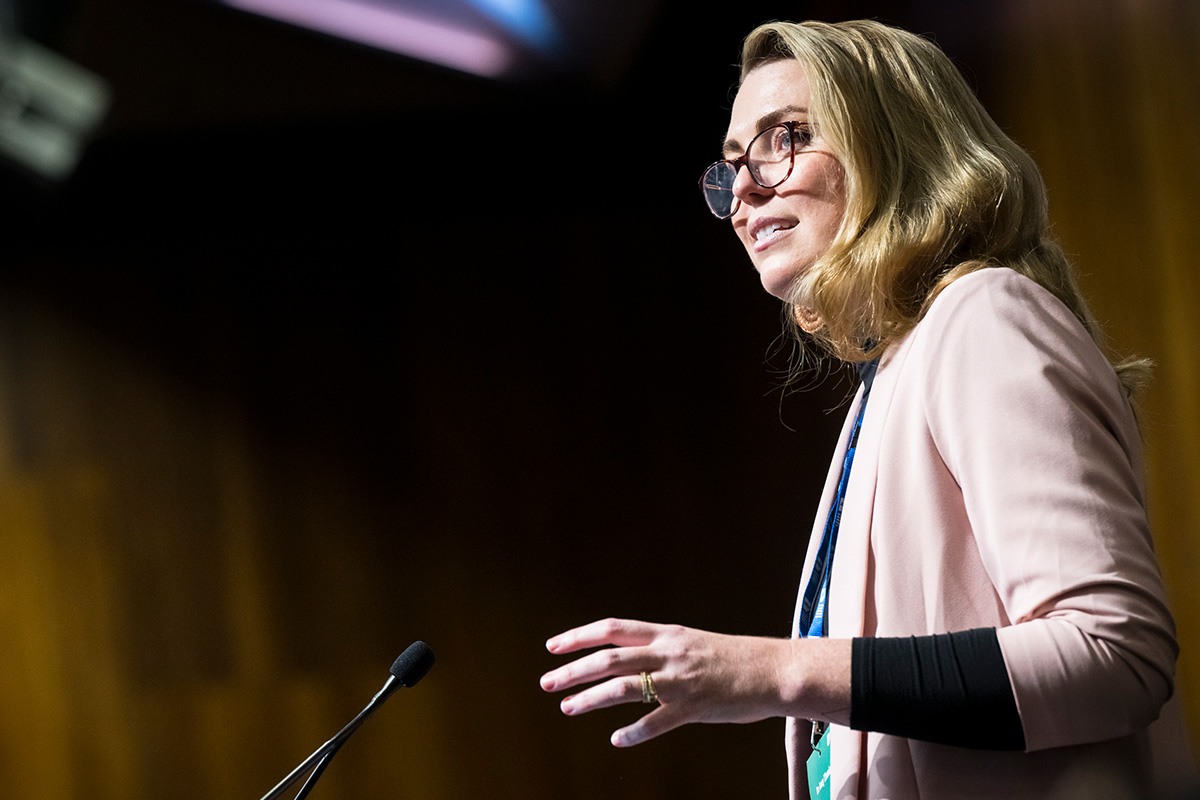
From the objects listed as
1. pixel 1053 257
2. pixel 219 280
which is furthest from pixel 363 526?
pixel 1053 257

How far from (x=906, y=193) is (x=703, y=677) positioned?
584 millimetres

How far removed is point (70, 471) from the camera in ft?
10.6

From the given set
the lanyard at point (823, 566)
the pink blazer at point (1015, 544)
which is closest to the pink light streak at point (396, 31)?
the lanyard at point (823, 566)

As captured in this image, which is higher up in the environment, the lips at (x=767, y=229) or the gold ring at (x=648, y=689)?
the lips at (x=767, y=229)

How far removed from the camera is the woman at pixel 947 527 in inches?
28.9

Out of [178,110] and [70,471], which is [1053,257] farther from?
[70,471]

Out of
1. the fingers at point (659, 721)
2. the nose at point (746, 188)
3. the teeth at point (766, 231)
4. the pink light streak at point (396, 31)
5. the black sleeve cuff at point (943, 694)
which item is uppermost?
the pink light streak at point (396, 31)

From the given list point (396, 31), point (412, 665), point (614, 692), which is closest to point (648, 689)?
point (614, 692)

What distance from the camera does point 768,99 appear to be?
1228 millimetres

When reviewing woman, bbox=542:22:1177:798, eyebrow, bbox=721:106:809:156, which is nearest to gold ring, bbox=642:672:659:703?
woman, bbox=542:22:1177:798

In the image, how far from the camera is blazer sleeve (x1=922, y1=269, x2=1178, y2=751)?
72 centimetres

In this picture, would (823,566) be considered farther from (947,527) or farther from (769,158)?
(769,158)

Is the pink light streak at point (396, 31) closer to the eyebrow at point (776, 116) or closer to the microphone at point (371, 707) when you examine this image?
the eyebrow at point (776, 116)

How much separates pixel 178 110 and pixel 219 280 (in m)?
0.60
